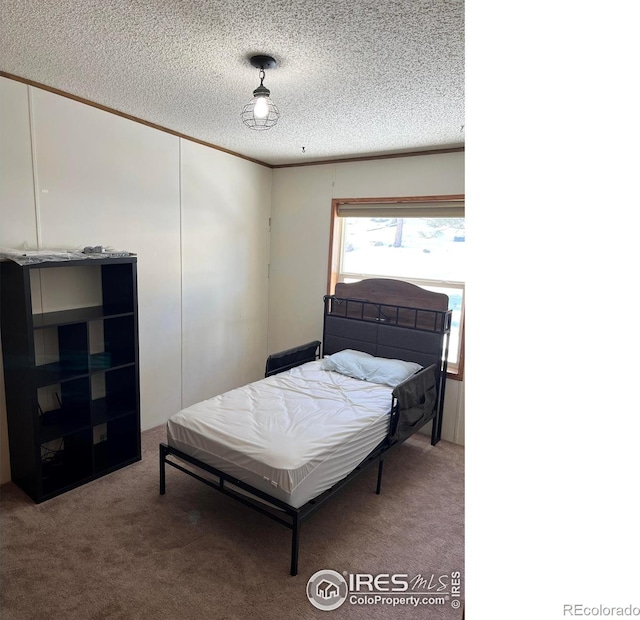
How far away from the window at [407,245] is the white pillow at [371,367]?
58cm

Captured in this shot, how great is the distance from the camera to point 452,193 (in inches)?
141

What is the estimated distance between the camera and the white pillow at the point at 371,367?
338 cm

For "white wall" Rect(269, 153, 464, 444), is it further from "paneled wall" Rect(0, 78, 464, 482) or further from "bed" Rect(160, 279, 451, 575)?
"bed" Rect(160, 279, 451, 575)

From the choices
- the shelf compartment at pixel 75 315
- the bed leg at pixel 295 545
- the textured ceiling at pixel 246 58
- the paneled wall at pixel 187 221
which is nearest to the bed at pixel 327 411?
the bed leg at pixel 295 545

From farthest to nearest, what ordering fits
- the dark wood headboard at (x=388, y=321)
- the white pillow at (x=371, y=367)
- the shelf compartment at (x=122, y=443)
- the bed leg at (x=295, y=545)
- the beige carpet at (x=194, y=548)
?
1. the dark wood headboard at (x=388, y=321)
2. the white pillow at (x=371, y=367)
3. the shelf compartment at (x=122, y=443)
4. the bed leg at (x=295, y=545)
5. the beige carpet at (x=194, y=548)

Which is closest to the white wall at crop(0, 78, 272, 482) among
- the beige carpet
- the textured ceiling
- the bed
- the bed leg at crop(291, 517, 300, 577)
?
the textured ceiling

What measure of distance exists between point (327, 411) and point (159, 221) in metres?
2.12

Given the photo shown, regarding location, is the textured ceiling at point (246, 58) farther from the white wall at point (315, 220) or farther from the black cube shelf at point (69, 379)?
the black cube shelf at point (69, 379)

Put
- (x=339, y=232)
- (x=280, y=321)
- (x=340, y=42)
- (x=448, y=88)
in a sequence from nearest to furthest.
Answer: (x=340, y=42) → (x=448, y=88) → (x=339, y=232) → (x=280, y=321)

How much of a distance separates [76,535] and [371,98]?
3069 millimetres

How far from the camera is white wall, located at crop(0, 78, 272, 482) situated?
2.61 m

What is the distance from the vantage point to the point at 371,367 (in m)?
3.51
